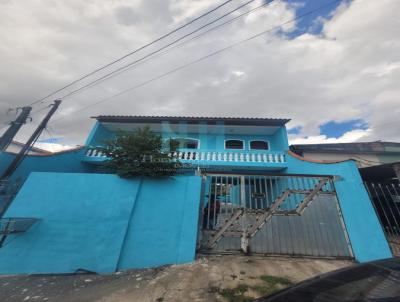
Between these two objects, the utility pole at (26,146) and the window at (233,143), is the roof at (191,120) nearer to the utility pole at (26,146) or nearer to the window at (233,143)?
the window at (233,143)

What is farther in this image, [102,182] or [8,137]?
[8,137]

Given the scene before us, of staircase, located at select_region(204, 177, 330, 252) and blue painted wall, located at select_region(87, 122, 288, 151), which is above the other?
blue painted wall, located at select_region(87, 122, 288, 151)

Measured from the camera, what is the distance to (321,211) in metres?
4.55

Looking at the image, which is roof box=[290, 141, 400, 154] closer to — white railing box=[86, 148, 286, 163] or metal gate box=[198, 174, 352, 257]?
white railing box=[86, 148, 286, 163]

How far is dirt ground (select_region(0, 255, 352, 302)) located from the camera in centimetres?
290

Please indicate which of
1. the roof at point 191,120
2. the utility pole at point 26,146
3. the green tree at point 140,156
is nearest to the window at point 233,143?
the roof at point 191,120

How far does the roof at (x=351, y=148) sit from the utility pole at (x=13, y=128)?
13674mm

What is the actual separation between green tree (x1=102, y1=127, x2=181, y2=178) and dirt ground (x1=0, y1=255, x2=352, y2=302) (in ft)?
7.37

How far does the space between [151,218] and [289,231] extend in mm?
3432

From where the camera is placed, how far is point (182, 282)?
3.21 meters

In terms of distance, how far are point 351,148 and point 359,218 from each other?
878 cm

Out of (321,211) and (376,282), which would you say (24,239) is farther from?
(321,211)

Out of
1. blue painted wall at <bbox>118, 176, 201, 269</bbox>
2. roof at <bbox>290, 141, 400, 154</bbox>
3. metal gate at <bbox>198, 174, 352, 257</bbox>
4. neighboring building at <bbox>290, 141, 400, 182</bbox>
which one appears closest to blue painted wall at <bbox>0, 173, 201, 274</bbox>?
blue painted wall at <bbox>118, 176, 201, 269</bbox>

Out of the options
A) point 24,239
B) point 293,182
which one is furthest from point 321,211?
point 24,239
